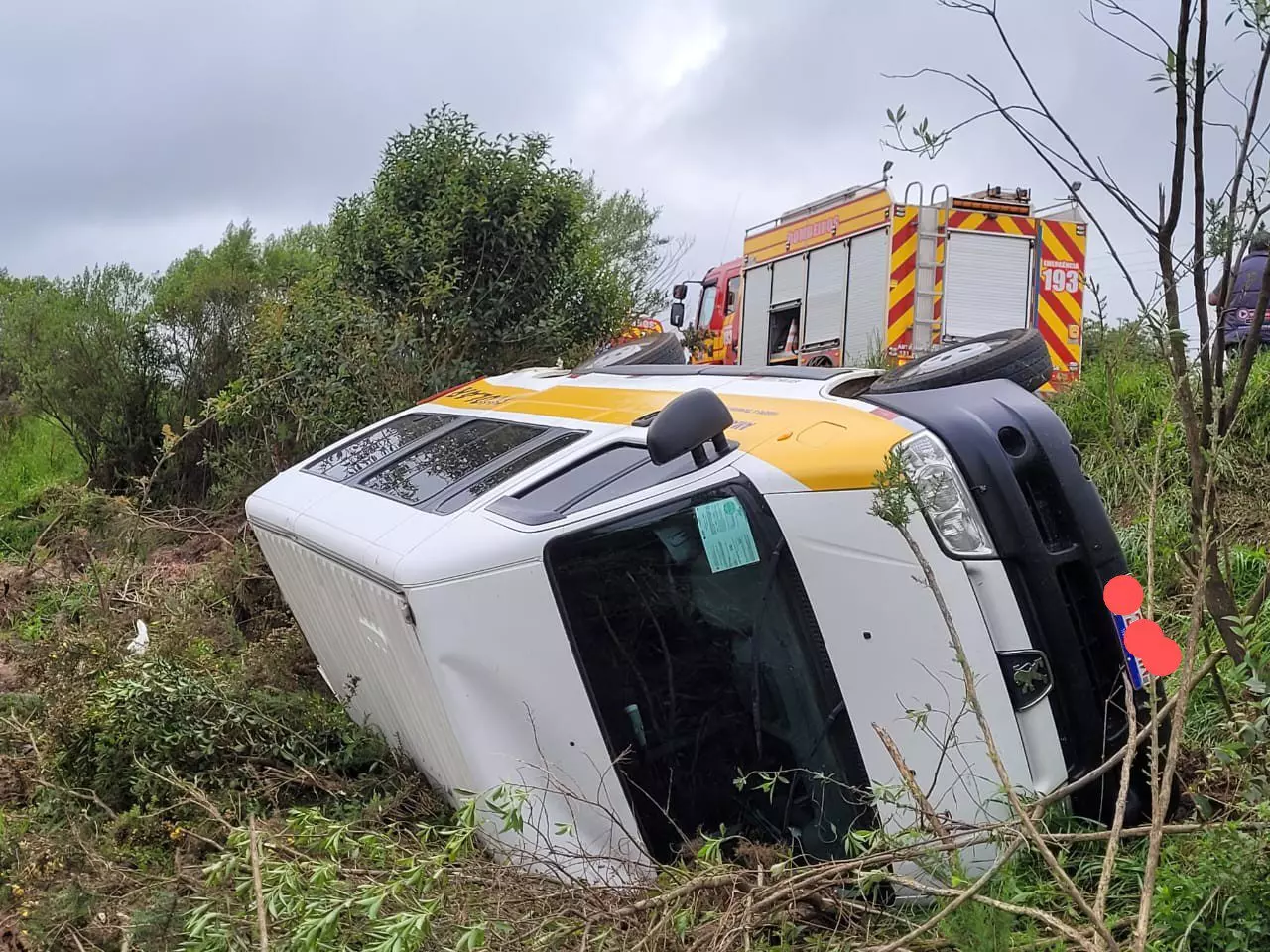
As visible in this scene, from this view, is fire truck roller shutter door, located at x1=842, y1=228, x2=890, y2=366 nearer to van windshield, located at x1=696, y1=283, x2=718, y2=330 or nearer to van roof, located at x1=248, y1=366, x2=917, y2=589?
van windshield, located at x1=696, y1=283, x2=718, y2=330

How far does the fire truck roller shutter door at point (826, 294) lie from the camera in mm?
11883

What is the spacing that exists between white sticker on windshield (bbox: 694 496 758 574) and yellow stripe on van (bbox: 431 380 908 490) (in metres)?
0.16

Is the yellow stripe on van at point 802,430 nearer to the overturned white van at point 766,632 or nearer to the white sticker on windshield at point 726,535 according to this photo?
the overturned white van at point 766,632

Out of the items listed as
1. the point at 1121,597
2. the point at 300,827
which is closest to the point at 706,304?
the point at 300,827

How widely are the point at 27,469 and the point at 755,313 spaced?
8191mm

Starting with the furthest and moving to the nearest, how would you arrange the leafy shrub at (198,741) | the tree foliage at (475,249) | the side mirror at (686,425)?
1. the tree foliage at (475,249)
2. the leafy shrub at (198,741)
3. the side mirror at (686,425)

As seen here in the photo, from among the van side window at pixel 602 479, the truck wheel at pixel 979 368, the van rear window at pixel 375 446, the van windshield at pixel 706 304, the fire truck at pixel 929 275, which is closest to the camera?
the van side window at pixel 602 479

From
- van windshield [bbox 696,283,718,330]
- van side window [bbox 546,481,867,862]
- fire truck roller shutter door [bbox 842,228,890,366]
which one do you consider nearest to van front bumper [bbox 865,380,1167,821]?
van side window [bbox 546,481,867,862]

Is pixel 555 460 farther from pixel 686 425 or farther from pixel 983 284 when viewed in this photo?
pixel 983 284

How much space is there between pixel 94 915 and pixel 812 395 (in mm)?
2303

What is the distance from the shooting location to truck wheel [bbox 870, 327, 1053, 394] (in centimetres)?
319

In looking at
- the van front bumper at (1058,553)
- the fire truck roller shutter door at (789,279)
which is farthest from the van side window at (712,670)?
the fire truck roller shutter door at (789,279)

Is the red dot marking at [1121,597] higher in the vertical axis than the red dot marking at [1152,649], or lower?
higher

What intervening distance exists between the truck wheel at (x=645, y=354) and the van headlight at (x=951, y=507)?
2103 mm
